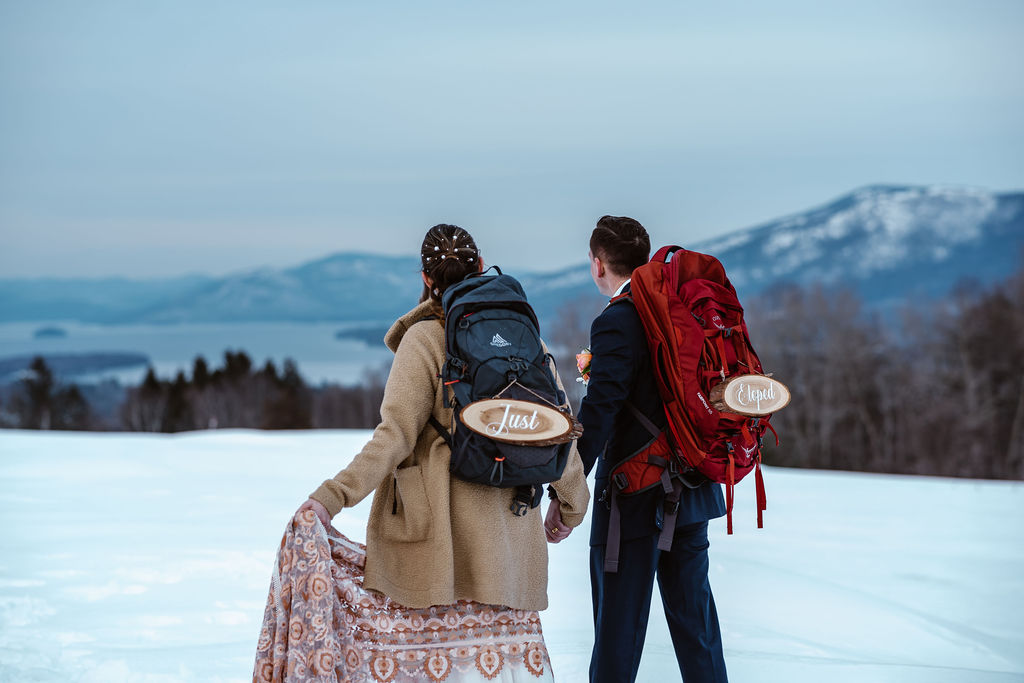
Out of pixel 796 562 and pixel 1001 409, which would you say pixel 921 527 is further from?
pixel 1001 409

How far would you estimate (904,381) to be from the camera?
154ft

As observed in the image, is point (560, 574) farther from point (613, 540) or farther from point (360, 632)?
point (360, 632)

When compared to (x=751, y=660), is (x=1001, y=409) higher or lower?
lower

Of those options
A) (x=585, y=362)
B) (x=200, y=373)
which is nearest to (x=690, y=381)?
(x=585, y=362)

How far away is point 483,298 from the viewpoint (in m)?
2.75

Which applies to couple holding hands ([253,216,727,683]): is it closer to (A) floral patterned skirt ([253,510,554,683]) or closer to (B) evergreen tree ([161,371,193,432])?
(A) floral patterned skirt ([253,510,554,683])

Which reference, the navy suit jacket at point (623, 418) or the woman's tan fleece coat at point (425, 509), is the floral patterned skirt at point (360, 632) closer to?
the woman's tan fleece coat at point (425, 509)

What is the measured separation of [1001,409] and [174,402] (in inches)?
1514

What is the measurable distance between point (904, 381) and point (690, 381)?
47.3m

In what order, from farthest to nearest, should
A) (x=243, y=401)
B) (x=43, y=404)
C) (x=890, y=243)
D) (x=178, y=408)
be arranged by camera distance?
(x=890, y=243) → (x=243, y=401) → (x=178, y=408) → (x=43, y=404)

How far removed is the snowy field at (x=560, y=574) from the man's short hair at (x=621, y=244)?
1.71m

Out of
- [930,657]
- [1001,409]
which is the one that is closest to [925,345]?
[1001,409]

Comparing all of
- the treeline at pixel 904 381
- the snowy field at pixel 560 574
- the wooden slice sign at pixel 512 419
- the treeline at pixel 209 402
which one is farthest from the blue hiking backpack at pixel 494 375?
the treeline at pixel 209 402

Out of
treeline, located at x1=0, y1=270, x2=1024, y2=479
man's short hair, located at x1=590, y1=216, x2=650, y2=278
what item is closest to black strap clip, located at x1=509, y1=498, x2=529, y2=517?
man's short hair, located at x1=590, y1=216, x2=650, y2=278
